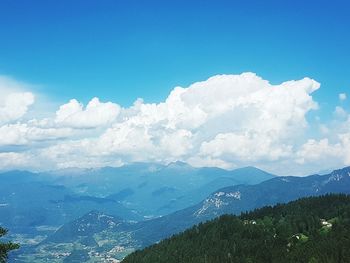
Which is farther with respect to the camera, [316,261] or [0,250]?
[316,261]

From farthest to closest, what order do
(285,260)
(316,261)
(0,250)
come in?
(285,260) → (316,261) → (0,250)

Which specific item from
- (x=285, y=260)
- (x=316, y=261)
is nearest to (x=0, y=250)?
(x=316, y=261)

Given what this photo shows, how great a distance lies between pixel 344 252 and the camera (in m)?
186

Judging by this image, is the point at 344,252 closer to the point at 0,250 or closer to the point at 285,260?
the point at 285,260

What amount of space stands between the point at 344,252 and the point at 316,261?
16.7 metres

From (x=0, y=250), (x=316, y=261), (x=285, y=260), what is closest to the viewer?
(x=0, y=250)

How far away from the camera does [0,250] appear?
64312 millimetres

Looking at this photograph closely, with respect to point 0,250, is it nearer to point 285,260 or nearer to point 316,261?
point 316,261

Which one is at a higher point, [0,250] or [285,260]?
[0,250]

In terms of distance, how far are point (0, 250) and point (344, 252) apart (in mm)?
155982

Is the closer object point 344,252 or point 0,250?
point 0,250

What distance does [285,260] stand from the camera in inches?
7736

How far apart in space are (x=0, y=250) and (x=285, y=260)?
6103 inches

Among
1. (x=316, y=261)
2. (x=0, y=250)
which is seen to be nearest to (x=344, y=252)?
(x=316, y=261)
